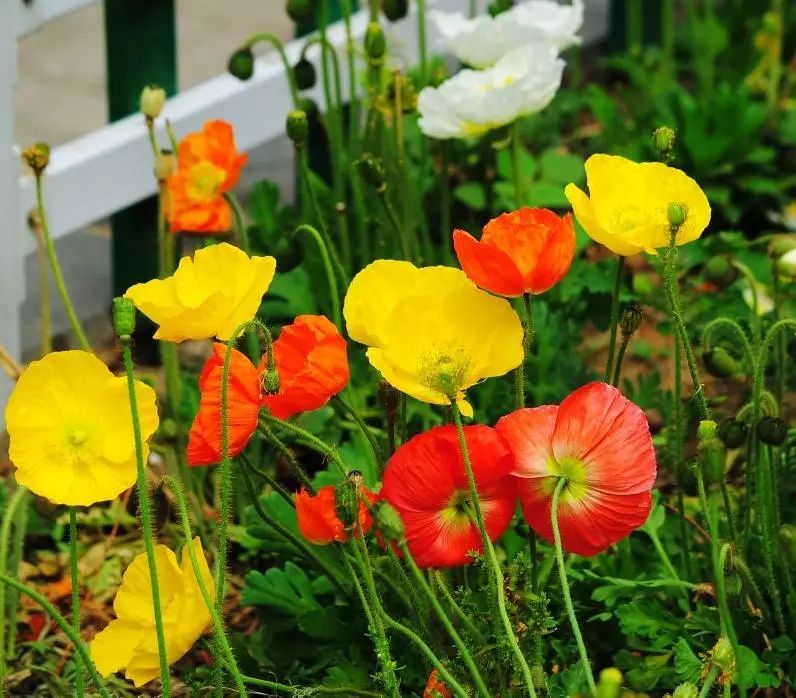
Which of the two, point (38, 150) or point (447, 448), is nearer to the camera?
point (447, 448)

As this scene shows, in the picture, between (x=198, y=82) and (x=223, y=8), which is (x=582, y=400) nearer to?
(x=198, y=82)

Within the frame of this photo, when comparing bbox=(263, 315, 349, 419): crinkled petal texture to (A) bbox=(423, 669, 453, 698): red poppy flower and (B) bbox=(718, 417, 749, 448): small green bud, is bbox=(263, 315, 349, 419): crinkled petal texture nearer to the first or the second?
(A) bbox=(423, 669, 453, 698): red poppy flower

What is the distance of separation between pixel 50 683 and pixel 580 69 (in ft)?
9.05

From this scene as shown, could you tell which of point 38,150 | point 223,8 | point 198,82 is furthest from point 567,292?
point 223,8

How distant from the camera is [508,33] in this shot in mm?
2344

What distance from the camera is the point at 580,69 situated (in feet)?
13.8

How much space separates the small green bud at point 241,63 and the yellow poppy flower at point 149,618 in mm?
1005

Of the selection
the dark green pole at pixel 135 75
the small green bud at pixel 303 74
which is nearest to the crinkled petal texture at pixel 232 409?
the small green bud at pixel 303 74

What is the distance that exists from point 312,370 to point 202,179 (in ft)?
2.51

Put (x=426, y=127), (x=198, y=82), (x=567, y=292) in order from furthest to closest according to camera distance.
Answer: (x=198, y=82), (x=567, y=292), (x=426, y=127)

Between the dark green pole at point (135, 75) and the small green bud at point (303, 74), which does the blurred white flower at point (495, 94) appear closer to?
the small green bud at point (303, 74)

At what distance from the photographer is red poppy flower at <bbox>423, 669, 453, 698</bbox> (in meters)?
1.51

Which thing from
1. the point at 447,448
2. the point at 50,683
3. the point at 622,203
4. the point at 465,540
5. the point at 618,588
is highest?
the point at 622,203

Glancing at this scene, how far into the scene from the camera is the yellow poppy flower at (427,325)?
57.8 inches
